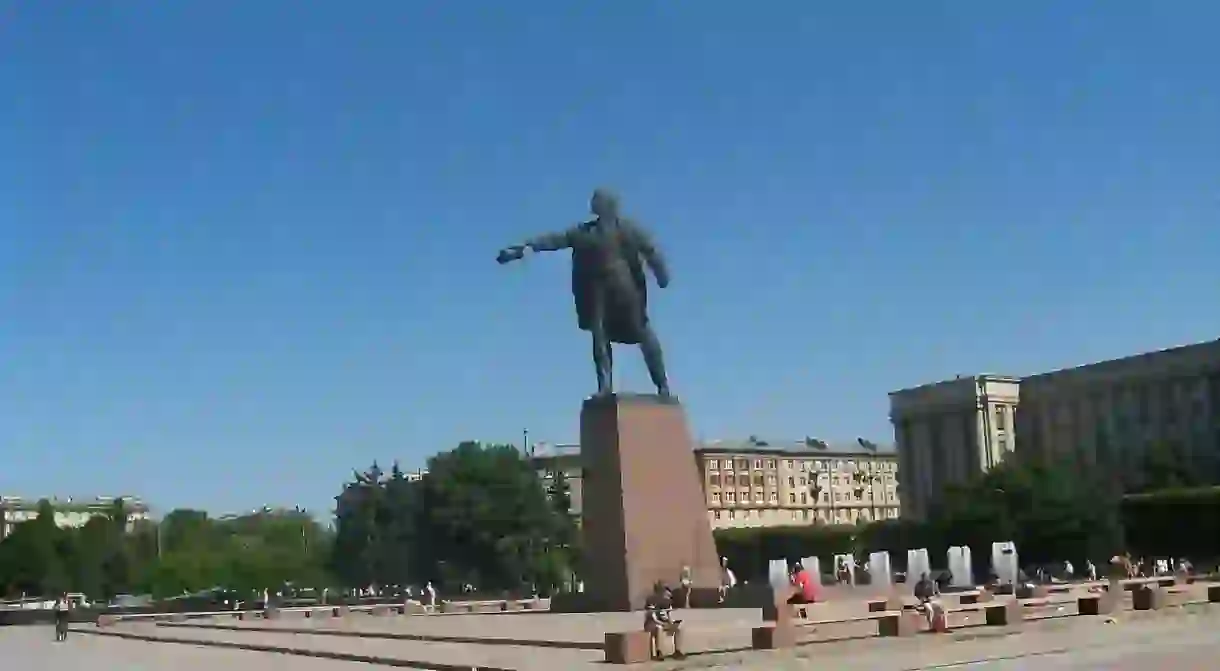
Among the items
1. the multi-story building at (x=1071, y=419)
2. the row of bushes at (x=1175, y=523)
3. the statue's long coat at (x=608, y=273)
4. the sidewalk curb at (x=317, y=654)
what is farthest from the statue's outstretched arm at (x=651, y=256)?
the multi-story building at (x=1071, y=419)

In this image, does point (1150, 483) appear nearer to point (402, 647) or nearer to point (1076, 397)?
point (1076, 397)

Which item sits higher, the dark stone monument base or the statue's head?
the statue's head

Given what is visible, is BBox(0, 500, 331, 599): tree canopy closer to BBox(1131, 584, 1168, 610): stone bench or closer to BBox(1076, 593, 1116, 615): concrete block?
BBox(1131, 584, 1168, 610): stone bench

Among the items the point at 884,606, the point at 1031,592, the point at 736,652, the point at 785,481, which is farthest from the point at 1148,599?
the point at 785,481

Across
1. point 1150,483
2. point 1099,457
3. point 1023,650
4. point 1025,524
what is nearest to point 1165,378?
point 1099,457

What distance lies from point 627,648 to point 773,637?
2234 mm

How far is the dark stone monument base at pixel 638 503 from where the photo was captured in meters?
30.0

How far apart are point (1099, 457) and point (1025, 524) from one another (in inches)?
1513

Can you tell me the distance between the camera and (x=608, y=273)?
3150 cm

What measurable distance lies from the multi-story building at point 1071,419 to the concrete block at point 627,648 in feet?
239

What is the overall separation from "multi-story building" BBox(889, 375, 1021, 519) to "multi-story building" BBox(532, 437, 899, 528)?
16.8ft

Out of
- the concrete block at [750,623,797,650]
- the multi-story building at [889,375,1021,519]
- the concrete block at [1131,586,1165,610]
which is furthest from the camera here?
the multi-story building at [889,375,1021,519]

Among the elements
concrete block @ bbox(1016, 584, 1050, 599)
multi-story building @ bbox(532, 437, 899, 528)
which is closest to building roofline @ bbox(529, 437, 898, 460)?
multi-story building @ bbox(532, 437, 899, 528)

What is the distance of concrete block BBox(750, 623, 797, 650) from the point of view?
18.7m
